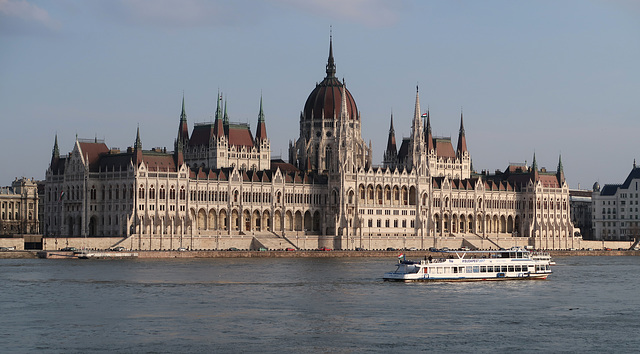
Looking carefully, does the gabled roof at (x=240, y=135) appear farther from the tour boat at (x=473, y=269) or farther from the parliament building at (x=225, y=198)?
the tour boat at (x=473, y=269)

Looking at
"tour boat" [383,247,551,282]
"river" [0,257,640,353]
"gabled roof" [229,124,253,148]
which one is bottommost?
"river" [0,257,640,353]

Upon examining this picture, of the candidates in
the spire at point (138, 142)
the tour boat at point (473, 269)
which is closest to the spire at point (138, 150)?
the spire at point (138, 142)

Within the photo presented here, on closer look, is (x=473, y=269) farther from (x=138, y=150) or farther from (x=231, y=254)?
(x=138, y=150)

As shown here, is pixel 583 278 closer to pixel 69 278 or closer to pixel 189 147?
Answer: pixel 69 278

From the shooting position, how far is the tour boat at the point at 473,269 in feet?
381

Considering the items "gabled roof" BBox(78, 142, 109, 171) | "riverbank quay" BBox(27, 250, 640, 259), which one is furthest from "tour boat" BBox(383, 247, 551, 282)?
"gabled roof" BBox(78, 142, 109, 171)

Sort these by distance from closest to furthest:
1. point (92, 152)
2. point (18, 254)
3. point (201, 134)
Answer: point (18, 254) < point (92, 152) < point (201, 134)

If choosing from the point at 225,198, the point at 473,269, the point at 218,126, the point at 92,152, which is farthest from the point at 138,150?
the point at 473,269

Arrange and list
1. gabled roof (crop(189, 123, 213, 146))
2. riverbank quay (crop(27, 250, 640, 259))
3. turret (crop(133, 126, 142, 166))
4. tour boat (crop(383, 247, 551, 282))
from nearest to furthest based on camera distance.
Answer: tour boat (crop(383, 247, 551, 282)) → riverbank quay (crop(27, 250, 640, 259)) → turret (crop(133, 126, 142, 166)) → gabled roof (crop(189, 123, 213, 146))

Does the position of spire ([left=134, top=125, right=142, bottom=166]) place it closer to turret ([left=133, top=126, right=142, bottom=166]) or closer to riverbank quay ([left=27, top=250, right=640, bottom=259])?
turret ([left=133, top=126, right=142, bottom=166])

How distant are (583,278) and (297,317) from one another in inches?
2057

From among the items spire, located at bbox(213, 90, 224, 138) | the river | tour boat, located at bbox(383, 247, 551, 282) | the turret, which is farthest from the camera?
spire, located at bbox(213, 90, 224, 138)

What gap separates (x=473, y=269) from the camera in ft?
389

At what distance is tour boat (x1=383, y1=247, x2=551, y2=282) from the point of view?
11612cm
